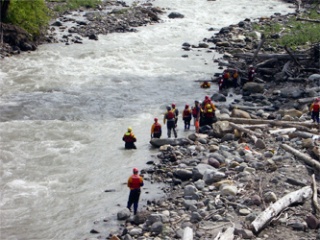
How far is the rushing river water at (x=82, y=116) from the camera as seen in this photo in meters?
15.7

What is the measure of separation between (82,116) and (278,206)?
13.3 m

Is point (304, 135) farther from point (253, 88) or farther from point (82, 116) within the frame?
point (82, 116)

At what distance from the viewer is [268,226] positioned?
1280 cm

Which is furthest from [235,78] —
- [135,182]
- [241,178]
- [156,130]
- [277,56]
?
[135,182]

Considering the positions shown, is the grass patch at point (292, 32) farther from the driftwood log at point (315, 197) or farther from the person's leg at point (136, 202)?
the person's leg at point (136, 202)

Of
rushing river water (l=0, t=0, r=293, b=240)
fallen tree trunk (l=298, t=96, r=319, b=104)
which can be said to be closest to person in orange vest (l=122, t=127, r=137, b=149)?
rushing river water (l=0, t=0, r=293, b=240)

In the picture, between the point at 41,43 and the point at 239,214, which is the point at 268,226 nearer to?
the point at 239,214

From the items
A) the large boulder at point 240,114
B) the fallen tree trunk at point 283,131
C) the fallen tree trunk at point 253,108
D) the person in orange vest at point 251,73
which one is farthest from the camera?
the person in orange vest at point 251,73

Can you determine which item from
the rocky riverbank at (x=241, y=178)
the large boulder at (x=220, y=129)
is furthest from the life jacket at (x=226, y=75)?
the large boulder at (x=220, y=129)

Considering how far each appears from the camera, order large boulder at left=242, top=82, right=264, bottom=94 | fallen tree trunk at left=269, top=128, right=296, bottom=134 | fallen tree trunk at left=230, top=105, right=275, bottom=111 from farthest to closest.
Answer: large boulder at left=242, top=82, right=264, bottom=94, fallen tree trunk at left=230, top=105, right=275, bottom=111, fallen tree trunk at left=269, top=128, right=296, bottom=134

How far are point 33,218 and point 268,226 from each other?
6.74 m

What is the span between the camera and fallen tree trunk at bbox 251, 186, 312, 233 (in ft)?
41.2

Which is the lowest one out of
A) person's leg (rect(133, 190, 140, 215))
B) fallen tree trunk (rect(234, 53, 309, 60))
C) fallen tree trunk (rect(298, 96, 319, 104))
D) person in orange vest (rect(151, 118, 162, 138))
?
person's leg (rect(133, 190, 140, 215))

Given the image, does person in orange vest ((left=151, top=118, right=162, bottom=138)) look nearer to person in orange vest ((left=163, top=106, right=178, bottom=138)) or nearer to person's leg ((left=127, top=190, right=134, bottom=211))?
person in orange vest ((left=163, top=106, right=178, bottom=138))
